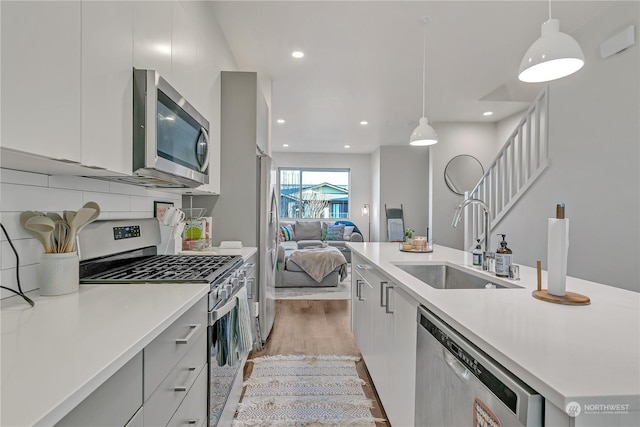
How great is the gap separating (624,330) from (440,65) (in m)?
3.24

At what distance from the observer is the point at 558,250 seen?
1067mm

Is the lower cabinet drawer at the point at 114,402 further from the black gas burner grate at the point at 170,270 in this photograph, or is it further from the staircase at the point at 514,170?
the staircase at the point at 514,170

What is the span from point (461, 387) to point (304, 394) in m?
1.48

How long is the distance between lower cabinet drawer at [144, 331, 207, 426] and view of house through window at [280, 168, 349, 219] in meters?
7.33

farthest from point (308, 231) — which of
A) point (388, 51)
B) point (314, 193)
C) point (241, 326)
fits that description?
point (241, 326)

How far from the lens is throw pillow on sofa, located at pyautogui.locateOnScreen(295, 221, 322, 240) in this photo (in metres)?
7.77

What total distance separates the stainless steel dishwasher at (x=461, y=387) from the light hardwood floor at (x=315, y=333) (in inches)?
35.2

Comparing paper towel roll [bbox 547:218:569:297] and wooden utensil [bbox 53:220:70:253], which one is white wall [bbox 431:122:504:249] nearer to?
paper towel roll [bbox 547:218:569:297]

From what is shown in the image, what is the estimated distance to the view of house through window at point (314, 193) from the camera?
28.2 ft

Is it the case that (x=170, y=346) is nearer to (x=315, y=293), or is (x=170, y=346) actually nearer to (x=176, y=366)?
(x=176, y=366)

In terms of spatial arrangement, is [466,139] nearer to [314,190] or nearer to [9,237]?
[314,190]

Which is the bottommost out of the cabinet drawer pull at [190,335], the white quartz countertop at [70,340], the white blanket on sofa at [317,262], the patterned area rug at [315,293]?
the patterned area rug at [315,293]

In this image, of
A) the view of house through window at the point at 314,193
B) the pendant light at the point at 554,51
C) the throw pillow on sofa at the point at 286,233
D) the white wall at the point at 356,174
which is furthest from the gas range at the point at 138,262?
the white wall at the point at 356,174

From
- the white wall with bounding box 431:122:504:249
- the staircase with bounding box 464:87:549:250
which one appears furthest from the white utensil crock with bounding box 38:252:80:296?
the white wall with bounding box 431:122:504:249
